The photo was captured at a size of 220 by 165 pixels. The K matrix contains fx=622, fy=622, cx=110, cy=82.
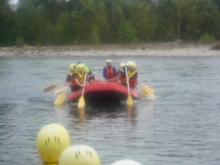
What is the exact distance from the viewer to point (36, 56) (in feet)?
158

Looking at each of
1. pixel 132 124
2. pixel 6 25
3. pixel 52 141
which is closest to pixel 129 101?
pixel 132 124

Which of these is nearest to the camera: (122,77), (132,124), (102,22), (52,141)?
(52,141)

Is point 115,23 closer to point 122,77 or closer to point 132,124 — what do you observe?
point 122,77

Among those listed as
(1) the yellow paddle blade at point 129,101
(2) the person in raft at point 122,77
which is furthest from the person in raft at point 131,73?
(1) the yellow paddle blade at point 129,101

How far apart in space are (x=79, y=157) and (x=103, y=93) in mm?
9426

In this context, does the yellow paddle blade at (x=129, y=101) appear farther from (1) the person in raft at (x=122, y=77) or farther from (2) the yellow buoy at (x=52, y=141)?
(2) the yellow buoy at (x=52, y=141)

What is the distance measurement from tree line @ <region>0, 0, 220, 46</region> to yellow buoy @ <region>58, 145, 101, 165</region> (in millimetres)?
49708

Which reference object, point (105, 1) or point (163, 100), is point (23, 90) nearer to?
point (163, 100)

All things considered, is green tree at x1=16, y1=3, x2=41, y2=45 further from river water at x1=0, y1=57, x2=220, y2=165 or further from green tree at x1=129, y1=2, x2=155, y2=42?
river water at x1=0, y1=57, x2=220, y2=165

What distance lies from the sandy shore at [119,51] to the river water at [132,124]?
22.1 meters

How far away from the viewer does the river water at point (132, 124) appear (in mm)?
10422

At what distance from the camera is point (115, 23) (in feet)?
202

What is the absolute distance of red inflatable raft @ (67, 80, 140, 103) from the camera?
16.5 m

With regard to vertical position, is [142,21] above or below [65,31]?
above
